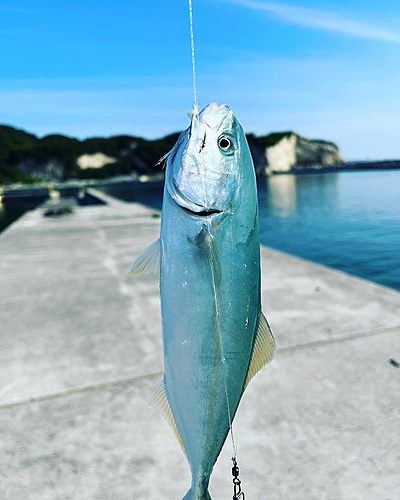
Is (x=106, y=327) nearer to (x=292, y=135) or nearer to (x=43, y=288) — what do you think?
(x=43, y=288)

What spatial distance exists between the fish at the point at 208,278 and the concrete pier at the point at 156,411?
125 cm

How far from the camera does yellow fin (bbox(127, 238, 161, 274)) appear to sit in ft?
6.11

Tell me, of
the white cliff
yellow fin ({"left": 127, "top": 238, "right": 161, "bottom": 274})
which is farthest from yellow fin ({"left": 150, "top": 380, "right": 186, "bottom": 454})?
the white cliff

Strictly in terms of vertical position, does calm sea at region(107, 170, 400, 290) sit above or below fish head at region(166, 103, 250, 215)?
below

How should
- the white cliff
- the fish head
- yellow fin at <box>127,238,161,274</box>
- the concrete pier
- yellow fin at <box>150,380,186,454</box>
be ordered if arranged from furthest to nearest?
the white cliff
the concrete pier
yellow fin at <box>150,380,186,454</box>
yellow fin at <box>127,238,161,274</box>
the fish head

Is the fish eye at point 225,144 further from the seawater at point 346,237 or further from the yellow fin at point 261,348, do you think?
the seawater at point 346,237

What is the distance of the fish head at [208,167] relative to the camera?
171 centimetres

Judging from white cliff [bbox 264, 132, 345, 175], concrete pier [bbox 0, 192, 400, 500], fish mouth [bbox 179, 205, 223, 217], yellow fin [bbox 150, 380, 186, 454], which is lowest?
concrete pier [bbox 0, 192, 400, 500]

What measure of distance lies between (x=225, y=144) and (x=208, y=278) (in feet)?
1.93

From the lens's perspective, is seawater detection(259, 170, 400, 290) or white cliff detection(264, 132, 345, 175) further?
white cliff detection(264, 132, 345, 175)

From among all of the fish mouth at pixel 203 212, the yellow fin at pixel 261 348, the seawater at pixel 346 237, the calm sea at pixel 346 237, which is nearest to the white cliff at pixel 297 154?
the calm sea at pixel 346 237

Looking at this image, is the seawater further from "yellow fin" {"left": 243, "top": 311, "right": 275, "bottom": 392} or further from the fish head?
the fish head

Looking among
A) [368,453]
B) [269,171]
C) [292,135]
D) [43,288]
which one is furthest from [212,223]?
[292,135]

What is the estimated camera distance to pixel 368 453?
3004 millimetres
